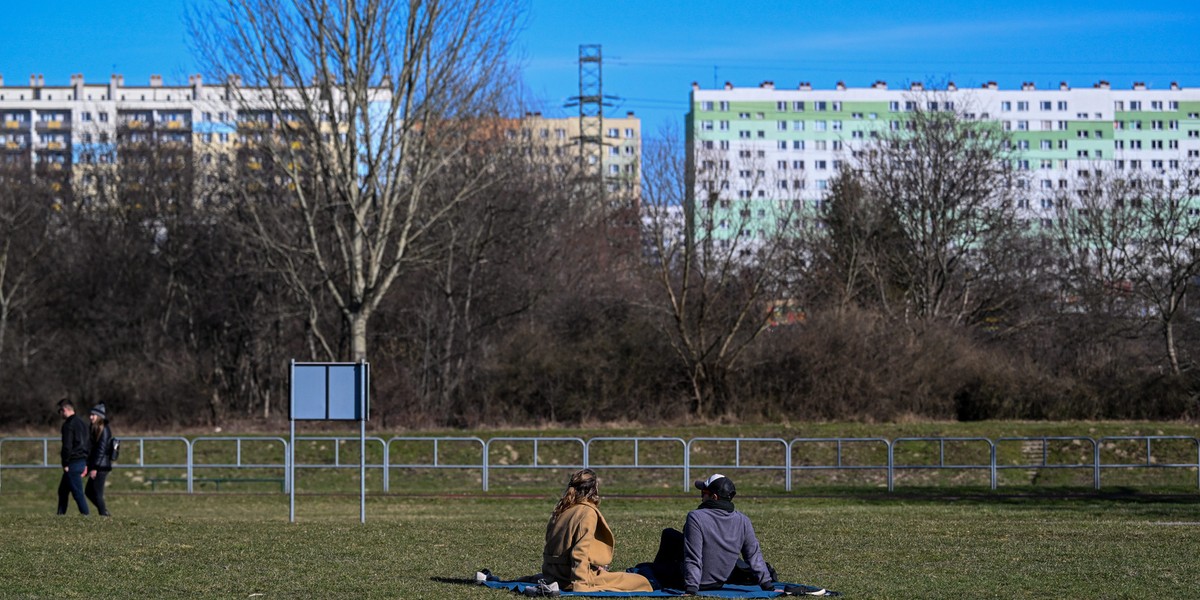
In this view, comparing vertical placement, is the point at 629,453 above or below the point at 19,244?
below

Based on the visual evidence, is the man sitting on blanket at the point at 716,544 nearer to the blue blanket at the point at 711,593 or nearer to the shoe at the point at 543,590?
the blue blanket at the point at 711,593

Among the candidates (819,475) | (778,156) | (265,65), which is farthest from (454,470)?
(778,156)

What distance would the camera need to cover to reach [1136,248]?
56688 mm

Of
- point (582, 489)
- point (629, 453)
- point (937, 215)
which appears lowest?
point (629, 453)

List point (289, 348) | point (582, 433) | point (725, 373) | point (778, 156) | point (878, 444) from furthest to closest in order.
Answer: point (778, 156) < point (289, 348) < point (725, 373) < point (582, 433) < point (878, 444)

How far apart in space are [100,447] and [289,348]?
101 feet

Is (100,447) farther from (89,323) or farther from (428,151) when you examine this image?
(89,323)

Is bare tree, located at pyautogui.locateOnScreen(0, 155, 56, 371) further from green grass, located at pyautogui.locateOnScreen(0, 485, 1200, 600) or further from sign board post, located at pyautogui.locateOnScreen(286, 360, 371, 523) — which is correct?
sign board post, located at pyautogui.locateOnScreen(286, 360, 371, 523)

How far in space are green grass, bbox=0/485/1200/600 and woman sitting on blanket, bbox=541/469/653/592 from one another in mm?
582

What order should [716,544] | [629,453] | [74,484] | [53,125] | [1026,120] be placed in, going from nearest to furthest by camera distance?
[716,544] < [74,484] < [629,453] < [1026,120] < [53,125]

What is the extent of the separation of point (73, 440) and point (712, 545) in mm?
13819

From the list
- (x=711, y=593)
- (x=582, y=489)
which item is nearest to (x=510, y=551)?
(x=582, y=489)

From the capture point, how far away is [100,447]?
2178 centimetres

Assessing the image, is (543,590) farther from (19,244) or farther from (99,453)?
(19,244)
